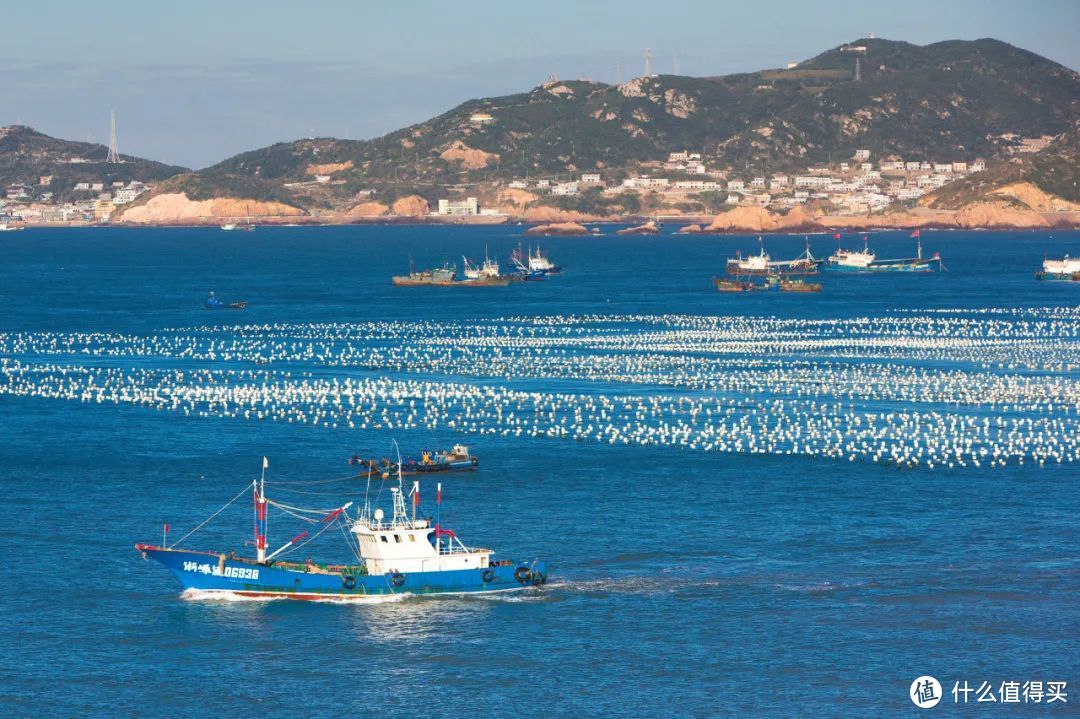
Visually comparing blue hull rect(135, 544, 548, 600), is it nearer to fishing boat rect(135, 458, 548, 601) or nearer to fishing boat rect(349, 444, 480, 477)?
fishing boat rect(135, 458, 548, 601)

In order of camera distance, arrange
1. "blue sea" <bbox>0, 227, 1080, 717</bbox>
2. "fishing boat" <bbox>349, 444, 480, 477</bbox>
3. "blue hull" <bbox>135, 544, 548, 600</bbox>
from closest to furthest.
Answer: "blue sea" <bbox>0, 227, 1080, 717</bbox>
"blue hull" <bbox>135, 544, 548, 600</bbox>
"fishing boat" <bbox>349, 444, 480, 477</bbox>

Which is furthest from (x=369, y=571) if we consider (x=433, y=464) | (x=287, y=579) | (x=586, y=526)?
(x=433, y=464)

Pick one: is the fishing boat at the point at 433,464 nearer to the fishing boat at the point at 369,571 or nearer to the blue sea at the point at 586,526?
the blue sea at the point at 586,526

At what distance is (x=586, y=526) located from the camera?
276ft

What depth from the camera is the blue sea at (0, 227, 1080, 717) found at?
6200cm

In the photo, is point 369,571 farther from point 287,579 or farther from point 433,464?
point 433,464

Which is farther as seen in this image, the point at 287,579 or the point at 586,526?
the point at 586,526

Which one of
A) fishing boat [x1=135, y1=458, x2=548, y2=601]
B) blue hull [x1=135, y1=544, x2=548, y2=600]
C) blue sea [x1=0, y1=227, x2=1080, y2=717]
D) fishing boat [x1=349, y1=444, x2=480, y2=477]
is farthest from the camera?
fishing boat [x1=349, y1=444, x2=480, y2=477]

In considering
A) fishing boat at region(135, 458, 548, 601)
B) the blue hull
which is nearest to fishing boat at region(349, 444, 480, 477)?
fishing boat at region(135, 458, 548, 601)

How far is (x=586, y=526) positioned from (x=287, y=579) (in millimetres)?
19264

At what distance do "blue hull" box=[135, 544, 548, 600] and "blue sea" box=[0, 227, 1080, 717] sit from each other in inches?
30.6

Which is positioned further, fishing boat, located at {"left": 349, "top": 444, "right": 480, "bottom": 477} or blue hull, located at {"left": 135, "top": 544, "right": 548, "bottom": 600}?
fishing boat, located at {"left": 349, "top": 444, "right": 480, "bottom": 477}

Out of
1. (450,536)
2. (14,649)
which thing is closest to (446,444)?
(450,536)

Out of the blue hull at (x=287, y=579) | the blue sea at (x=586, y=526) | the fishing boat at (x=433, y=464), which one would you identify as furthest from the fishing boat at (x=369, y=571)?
the fishing boat at (x=433, y=464)
